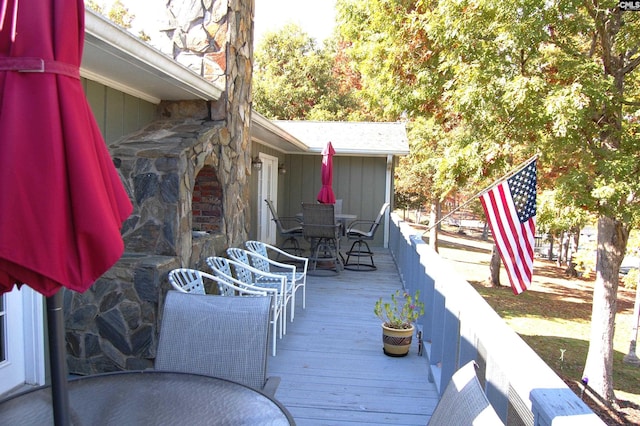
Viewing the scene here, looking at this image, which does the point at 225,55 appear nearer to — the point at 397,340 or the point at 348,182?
the point at 397,340

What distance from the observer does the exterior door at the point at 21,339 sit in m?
3.01

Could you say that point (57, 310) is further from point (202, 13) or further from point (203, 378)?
point (202, 13)

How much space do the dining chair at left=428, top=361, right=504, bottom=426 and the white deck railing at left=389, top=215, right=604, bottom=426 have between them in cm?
16

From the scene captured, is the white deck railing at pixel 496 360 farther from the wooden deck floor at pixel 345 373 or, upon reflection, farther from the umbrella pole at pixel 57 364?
the umbrella pole at pixel 57 364

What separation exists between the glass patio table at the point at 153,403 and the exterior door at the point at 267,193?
6.84 m

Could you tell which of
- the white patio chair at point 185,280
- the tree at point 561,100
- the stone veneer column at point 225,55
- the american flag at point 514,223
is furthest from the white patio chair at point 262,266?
the tree at point 561,100

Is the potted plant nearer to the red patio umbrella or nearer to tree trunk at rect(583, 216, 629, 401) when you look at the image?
the red patio umbrella

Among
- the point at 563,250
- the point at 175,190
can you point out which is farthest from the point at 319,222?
the point at 563,250

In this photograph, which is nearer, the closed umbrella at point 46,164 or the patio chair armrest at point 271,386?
the closed umbrella at point 46,164

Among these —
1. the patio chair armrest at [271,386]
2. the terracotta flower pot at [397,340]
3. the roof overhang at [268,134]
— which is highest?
the roof overhang at [268,134]

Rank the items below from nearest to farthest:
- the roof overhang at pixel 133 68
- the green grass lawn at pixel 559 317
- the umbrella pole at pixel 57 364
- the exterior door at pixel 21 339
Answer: the umbrella pole at pixel 57 364
the roof overhang at pixel 133 68
the exterior door at pixel 21 339
the green grass lawn at pixel 559 317

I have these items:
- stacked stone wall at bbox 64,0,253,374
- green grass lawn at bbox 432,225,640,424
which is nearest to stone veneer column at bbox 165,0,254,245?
stacked stone wall at bbox 64,0,253,374

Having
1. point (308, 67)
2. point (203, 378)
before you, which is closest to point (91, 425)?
point (203, 378)

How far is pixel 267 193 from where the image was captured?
9.57 m
